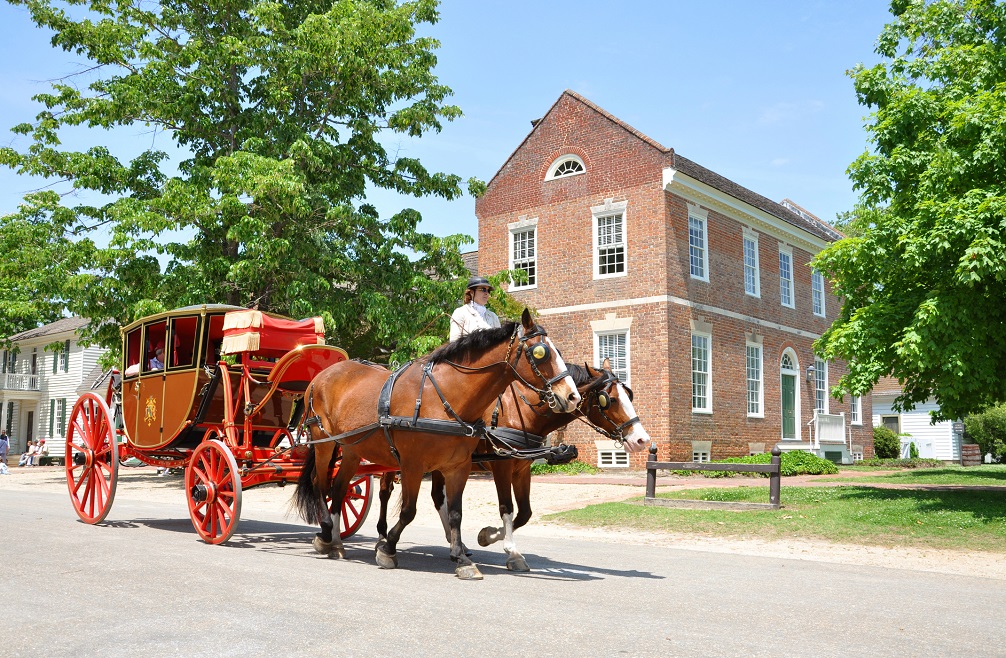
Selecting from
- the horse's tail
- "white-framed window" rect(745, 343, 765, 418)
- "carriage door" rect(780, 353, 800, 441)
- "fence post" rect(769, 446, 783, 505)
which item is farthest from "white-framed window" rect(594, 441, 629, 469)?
the horse's tail

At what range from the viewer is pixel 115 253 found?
63.8 feet

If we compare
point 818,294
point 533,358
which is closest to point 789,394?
point 818,294

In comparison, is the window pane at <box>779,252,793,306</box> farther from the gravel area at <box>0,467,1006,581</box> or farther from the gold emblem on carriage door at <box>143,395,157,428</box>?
the gold emblem on carriage door at <box>143,395,157,428</box>

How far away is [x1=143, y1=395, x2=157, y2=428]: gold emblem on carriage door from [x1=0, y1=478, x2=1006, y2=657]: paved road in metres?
1.51

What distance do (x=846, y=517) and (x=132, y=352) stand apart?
10.6 metres

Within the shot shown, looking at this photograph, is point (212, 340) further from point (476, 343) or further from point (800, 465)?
point (800, 465)

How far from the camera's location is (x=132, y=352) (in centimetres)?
1163

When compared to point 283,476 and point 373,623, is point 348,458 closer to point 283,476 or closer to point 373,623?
point 283,476

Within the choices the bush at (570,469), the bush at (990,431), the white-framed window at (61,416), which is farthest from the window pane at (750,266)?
the white-framed window at (61,416)

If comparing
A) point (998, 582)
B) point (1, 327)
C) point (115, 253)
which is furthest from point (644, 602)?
point (1, 327)

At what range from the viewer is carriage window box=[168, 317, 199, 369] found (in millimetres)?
10789

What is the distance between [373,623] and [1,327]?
961 inches

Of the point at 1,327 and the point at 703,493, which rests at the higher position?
the point at 1,327

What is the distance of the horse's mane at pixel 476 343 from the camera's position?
7922 millimetres
